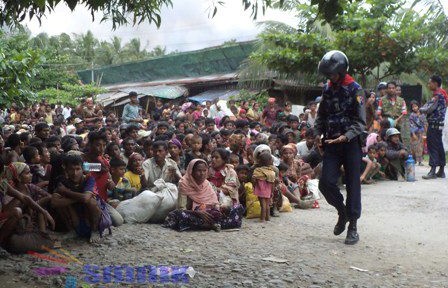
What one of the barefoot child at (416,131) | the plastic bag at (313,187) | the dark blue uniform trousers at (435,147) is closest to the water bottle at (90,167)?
the plastic bag at (313,187)

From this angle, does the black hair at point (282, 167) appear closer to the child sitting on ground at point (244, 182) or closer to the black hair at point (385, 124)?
the child sitting on ground at point (244, 182)

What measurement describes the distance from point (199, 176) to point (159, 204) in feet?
1.85

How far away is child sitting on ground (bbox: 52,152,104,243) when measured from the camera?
5434 millimetres

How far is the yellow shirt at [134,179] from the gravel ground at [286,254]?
0.78 meters

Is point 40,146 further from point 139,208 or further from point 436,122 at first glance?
point 436,122

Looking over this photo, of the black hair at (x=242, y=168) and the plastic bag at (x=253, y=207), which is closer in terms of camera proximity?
the plastic bag at (x=253, y=207)

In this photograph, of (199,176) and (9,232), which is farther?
(199,176)

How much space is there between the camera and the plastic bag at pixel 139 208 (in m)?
6.35

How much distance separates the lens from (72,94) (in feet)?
85.0

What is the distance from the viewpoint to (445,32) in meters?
15.0

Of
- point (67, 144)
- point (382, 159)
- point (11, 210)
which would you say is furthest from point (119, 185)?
point (382, 159)

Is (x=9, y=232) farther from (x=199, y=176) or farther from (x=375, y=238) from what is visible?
(x=375, y=238)

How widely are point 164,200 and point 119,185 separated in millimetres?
614

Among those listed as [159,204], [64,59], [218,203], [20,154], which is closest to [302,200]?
[218,203]
